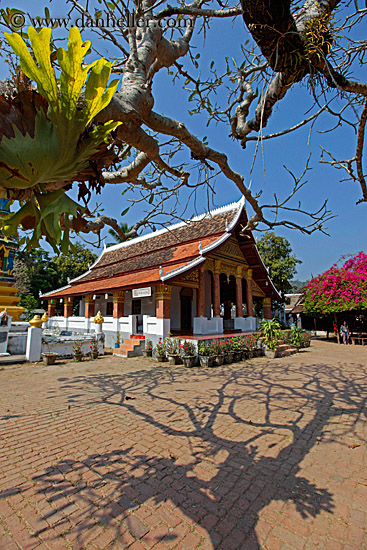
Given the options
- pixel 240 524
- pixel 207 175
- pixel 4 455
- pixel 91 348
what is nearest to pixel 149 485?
pixel 240 524

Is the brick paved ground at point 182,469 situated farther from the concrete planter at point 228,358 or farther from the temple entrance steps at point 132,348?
the temple entrance steps at point 132,348

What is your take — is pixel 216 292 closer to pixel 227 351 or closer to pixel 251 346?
pixel 251 346

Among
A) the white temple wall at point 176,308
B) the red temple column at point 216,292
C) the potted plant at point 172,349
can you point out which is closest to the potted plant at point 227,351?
the potted plant at point 172,349

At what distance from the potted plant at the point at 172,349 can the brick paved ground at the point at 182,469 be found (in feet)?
11.0

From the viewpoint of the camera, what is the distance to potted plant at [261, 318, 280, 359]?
11.8m

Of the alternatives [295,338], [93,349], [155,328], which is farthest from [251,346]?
[93,349]

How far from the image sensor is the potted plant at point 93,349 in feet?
34.5

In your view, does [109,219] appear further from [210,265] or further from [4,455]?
[210,265]

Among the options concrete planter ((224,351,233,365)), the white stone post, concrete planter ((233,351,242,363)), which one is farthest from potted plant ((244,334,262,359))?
the white stone post

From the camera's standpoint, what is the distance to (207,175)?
351 centimetres

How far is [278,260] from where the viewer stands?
22.5 metres

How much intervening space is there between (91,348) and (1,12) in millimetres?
10290

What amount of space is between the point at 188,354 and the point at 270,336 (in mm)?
4820

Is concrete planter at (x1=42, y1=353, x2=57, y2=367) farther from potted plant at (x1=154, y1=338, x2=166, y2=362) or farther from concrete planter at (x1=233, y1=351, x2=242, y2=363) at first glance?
concrete planter at (x1=233, y1=351, x2=242, y2=363)
